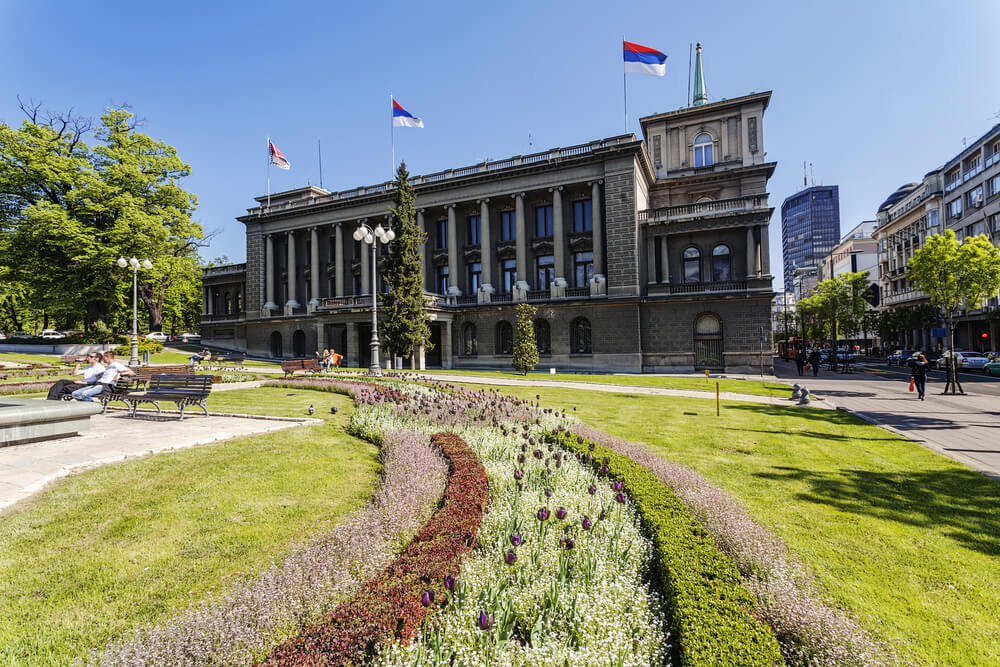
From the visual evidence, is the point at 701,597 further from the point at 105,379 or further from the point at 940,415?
Result: the point at 940,415

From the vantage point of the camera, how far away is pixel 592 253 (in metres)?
38.4

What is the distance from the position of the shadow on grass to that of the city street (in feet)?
4.42

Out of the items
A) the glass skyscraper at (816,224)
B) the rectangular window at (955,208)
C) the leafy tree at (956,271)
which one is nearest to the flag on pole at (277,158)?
the leafy tree at (956,271)

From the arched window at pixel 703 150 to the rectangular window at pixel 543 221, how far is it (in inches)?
579

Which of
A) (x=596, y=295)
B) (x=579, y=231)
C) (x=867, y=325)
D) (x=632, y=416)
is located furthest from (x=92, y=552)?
(x=867, y=325)

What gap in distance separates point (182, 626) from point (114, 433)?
330 inches

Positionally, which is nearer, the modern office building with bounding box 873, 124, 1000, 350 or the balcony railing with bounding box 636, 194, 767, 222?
the balcony railing with bounding box 636, 194, 767, 222

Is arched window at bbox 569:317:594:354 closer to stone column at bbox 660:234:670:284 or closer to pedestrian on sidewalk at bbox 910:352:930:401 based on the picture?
stone column at bbox 660:234:670:284

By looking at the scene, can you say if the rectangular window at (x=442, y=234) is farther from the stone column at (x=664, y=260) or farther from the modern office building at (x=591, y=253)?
the stone column at (x=664, y=260)

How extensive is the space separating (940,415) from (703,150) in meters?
33.1

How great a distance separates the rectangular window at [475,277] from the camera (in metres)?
42.7

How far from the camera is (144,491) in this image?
5777 mm

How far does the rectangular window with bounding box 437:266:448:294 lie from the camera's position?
1741 inches

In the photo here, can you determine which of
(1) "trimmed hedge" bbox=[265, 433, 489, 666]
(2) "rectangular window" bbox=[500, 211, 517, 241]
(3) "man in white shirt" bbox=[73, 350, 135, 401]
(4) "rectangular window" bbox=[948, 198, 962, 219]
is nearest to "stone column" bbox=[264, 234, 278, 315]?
(2) "rectangular window" bbox=[500, 211, 517, 241]
